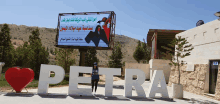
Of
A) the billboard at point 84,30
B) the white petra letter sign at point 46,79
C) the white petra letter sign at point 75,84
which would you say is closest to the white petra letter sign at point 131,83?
the white petra letter sign at point 75,84

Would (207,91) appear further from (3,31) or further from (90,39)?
(3,31)

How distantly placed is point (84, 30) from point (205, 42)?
36.6ft

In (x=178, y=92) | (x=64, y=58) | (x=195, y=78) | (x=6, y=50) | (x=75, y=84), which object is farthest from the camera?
(x=6, y=50)

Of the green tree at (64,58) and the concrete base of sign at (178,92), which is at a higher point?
the green tree at (64,58)

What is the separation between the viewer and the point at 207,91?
1148 cm

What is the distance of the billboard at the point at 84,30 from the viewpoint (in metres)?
17.0

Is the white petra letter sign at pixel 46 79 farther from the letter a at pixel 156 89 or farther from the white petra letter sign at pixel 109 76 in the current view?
the letter a at pixel 156 89

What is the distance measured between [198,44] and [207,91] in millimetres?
3714

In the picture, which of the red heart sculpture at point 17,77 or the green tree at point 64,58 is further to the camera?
the green tree at point 64,58

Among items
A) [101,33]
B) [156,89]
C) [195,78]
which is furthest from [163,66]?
[156,89]

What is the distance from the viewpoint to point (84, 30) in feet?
57.4

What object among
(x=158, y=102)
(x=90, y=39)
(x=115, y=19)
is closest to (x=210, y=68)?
(x=158, y=102)

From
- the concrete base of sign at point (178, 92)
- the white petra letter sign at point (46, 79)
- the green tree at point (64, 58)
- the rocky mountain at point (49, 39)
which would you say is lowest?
the concrete base of sign at point (178, 92)

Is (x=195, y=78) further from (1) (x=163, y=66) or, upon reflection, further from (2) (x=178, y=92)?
(1) (x=163, y=66)
